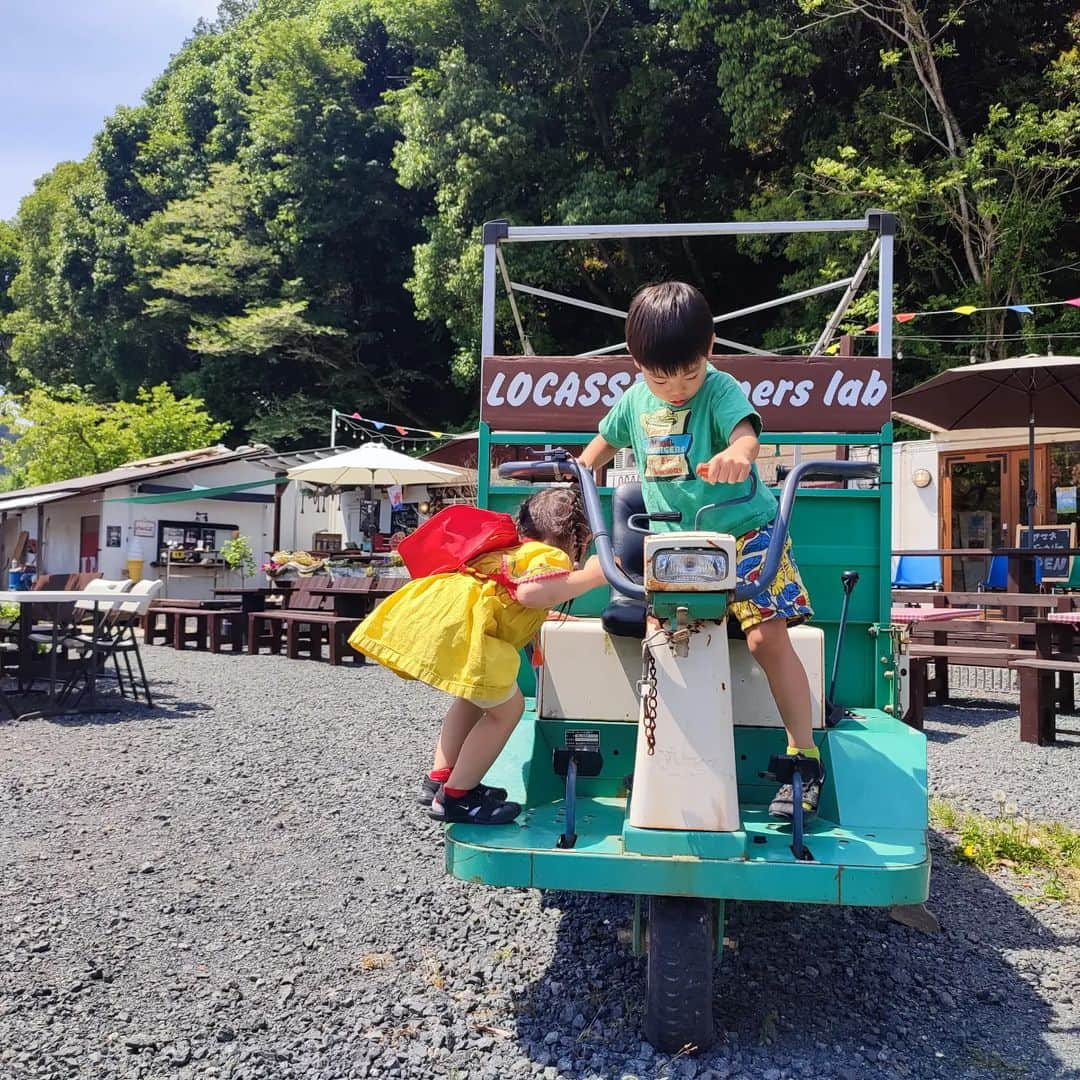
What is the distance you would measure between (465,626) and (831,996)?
1424mm

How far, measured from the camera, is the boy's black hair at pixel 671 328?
2449 mm

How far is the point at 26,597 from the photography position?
23.0 ft

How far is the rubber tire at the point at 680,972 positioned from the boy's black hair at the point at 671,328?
1286 millimetres

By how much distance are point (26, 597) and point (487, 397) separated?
4879mm

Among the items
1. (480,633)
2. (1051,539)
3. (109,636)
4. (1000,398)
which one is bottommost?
(109,636)

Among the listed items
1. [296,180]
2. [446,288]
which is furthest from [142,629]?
[296,180]

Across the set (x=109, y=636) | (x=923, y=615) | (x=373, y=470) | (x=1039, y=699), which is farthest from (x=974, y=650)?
(x=373, y=470)

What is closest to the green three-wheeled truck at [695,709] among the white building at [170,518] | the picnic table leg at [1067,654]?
the picnic table leg at [1067,654]

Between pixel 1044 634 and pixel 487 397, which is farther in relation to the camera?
pixel 1044 634

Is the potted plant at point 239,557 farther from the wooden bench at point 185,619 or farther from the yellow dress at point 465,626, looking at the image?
the yellow dress at point 465,626

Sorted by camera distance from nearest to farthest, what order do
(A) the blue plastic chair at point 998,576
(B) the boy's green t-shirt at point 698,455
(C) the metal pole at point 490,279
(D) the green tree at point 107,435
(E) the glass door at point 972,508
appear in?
(B) the boy's green t-shirt at point 698,455 → (C) the metal pole at point 490,279 → (A) the blue plastic chair at point 998,576 → (E) the glass door at point 972,508 → (D) the green tree at point 107,435

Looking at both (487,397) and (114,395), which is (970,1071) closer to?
(487,397)

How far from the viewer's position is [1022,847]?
3.95 m

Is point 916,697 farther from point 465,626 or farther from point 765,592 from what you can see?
point 465,626
